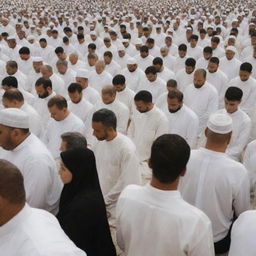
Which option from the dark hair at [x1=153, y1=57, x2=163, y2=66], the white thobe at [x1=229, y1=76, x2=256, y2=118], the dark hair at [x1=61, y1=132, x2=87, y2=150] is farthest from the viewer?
the dark hair at [x1=153, y1=57, x2=163, y2=66]

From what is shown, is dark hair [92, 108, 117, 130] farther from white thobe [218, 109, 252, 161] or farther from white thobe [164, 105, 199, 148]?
white thobe [218, 109, 252, 161]

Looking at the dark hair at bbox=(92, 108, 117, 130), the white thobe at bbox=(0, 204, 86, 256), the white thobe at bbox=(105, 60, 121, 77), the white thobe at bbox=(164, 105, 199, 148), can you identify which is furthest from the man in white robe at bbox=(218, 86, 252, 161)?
the white thobe at bbox=(105, 60, 121, 77)

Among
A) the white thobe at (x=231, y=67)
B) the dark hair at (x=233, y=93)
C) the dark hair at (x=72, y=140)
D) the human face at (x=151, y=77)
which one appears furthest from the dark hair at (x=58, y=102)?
the white thobe at (x=231, y=67)

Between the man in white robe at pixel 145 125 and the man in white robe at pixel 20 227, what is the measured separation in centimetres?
263

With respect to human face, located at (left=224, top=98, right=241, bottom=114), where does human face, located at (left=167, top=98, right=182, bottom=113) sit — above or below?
below

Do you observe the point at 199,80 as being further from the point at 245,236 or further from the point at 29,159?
the point at 245,236

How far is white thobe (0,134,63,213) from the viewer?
2.61 meters

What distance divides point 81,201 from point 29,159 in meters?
0.60

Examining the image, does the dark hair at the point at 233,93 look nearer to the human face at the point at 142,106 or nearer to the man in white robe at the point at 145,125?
the man in white robe at the point at 145,125

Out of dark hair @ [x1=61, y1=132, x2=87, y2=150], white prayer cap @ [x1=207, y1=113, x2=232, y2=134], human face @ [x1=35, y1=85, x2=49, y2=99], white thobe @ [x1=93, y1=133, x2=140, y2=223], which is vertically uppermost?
white prayer cap @ [x1=207, y1=113, x2=232, y2=134]

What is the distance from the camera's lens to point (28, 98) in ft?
17.7

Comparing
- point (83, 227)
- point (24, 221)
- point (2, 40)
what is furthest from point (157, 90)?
point (2, 40)

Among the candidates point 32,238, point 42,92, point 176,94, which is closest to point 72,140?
point 32,238

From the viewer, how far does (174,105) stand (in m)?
4.35
